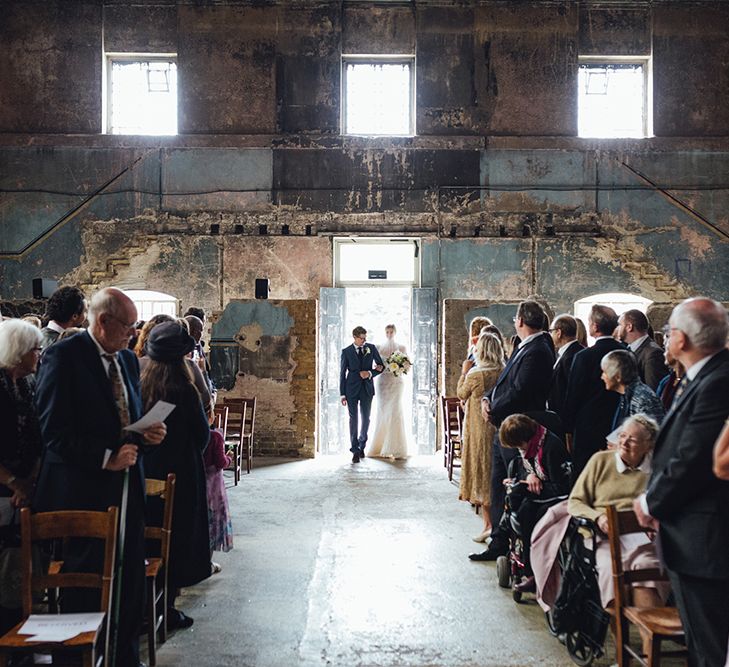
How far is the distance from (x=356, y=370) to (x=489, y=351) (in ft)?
12.9

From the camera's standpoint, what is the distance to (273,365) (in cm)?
1023

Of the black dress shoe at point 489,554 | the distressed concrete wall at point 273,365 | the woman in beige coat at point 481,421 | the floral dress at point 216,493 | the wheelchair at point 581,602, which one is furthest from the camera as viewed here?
the distressed concrete wall at point 273,365

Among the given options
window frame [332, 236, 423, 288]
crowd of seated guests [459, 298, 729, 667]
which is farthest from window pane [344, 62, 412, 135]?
crowd of seated guests [459, 298, 729, 667]

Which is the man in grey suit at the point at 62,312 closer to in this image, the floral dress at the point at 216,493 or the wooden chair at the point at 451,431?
the floral dress at the point at 216,493

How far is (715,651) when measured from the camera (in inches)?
104

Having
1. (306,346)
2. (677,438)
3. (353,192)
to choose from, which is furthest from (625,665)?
(353,192)

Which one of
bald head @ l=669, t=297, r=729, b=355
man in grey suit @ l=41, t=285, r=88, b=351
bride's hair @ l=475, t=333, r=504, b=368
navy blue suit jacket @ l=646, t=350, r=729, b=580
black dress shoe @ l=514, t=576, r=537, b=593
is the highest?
man in grey suit @ l=41, t=285, r=88, b=351

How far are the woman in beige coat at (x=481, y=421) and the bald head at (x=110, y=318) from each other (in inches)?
134

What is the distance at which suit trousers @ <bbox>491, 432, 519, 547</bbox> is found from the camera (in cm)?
501

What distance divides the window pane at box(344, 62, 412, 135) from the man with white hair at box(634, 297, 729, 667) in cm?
857

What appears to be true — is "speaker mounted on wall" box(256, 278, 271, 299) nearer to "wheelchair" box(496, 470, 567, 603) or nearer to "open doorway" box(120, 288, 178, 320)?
"open doorway" box(120, 288, 178, 320)

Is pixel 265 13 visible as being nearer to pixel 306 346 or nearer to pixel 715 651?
pixel 306 346

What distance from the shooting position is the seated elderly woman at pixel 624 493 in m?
3.41

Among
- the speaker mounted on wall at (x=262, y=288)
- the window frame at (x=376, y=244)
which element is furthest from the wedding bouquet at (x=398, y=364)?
the speaker mounted on wall at (x=262, y=288)
